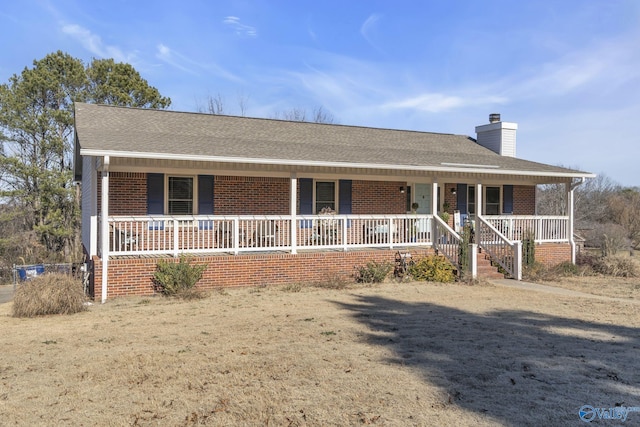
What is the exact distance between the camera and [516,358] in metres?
5.80

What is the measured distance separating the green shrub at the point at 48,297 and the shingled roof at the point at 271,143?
2592 mm

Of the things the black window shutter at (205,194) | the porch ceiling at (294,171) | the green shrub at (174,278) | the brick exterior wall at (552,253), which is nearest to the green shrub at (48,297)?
the green shrub at (174,278)

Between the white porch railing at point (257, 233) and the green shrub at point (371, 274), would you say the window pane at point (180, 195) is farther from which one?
the green shrub at point (371, 274)

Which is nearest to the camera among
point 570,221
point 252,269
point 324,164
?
point 252,269

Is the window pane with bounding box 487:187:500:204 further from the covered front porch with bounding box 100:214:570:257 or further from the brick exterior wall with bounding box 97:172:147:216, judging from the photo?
the brick exterior wall with bounding box 97:172:147:216

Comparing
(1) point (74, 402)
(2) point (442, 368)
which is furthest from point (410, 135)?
(1) point (74, 402)

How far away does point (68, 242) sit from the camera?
24.1 meters

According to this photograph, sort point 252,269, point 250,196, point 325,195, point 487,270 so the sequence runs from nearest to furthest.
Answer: point 252,269 < point 487,270 < point 250,196 < point 325,195

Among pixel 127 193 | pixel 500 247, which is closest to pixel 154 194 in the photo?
pixel 127 193

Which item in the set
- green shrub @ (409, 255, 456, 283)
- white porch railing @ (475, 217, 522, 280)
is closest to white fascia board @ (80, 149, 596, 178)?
white porch railing @ (475, 217, 522, 280)

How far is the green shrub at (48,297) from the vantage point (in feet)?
28.1

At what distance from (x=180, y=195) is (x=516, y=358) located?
9.73 m

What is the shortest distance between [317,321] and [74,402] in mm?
4064

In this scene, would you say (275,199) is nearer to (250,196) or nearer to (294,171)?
(250,196)
